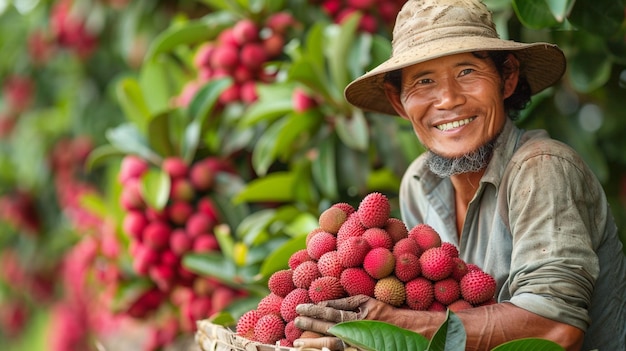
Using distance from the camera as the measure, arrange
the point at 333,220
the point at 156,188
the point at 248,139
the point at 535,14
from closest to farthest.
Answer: the point at 333,220, the point at 535,14, the point at 156,188, the point at 248,139

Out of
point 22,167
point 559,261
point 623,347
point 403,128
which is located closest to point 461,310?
point 559,261

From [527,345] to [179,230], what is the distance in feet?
4.18

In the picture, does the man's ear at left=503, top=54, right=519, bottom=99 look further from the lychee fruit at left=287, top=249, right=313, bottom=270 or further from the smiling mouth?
the lychee fruit at left=287, top=249, right=313, bottom=270

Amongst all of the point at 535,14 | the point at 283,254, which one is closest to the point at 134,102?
the point at 283,254

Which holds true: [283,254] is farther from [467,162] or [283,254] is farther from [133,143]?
[133,143]

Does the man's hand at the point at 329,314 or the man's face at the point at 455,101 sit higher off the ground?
the man's face at the point at 455,101

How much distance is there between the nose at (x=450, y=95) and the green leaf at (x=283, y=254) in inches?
19.1

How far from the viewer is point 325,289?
1109mm

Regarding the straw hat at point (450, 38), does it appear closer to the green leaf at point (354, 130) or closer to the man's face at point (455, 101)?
the man's face at point (455, 101)

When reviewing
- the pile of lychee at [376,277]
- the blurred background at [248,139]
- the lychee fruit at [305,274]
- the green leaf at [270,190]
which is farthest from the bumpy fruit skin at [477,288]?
the green leaf at [270,190]

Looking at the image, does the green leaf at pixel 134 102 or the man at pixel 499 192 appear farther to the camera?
the green leaf at pixel 134 102

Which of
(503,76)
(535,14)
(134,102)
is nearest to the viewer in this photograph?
(503,76)

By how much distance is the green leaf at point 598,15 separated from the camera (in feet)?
5.11

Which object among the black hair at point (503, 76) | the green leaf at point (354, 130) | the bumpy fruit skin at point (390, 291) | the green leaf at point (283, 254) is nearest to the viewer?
the bumpy fruit skin at point (390, 291)
